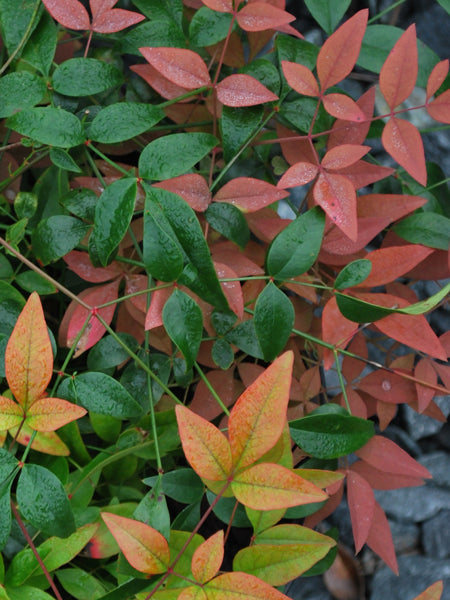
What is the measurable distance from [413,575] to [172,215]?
33.7 inches

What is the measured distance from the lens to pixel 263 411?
0.54 m

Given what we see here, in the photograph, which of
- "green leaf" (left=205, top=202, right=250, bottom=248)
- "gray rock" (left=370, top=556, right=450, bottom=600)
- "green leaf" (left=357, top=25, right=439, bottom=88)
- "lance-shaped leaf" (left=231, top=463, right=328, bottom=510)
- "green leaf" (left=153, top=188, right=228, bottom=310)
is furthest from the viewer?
"gray rock" (left=370, top=556, right=450, bottom=600)

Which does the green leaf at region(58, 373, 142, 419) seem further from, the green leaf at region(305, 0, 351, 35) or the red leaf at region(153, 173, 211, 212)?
the green leaf at region(305, 0, 351, 35)

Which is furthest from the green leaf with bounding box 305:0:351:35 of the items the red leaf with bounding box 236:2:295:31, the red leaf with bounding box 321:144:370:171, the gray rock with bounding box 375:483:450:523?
the gray rock with bounding box 375:483:450:523

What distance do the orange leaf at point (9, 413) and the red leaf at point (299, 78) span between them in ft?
1.53

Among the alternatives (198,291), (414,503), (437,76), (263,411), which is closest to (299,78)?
(437,76)

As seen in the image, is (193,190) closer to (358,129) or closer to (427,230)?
(358,129)

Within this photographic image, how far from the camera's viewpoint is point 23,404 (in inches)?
24.0

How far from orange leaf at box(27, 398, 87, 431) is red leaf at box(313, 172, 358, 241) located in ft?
1.11

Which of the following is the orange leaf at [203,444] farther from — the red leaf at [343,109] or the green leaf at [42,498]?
the red leaf at [343,109]

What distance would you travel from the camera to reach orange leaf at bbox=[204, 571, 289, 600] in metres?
0.54

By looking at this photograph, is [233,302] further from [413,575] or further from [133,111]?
Result: [413,575]

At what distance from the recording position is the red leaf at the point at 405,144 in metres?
0.70

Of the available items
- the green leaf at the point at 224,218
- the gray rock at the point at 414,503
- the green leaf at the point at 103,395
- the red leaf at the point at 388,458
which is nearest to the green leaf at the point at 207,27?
the green leaf at the point at 224,218
